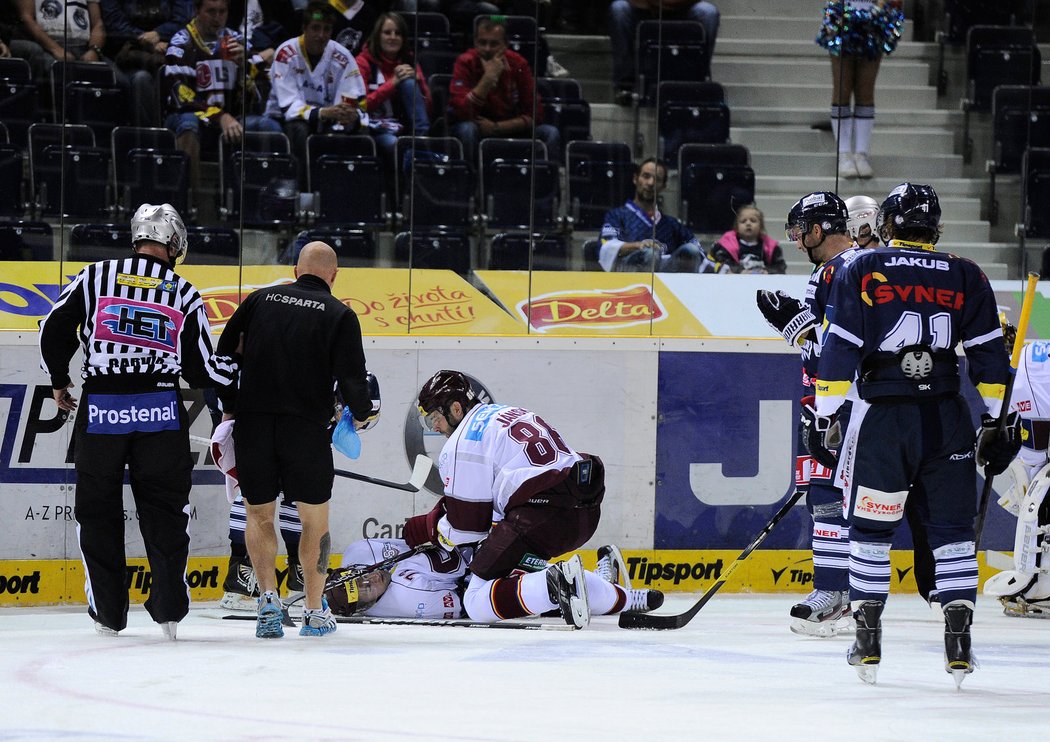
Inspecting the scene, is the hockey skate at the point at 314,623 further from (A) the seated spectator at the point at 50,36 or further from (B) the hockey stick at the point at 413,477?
(A) the seated spectator at the point at 50,36

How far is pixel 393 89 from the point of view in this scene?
6891 mm

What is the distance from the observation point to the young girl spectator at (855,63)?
729cm

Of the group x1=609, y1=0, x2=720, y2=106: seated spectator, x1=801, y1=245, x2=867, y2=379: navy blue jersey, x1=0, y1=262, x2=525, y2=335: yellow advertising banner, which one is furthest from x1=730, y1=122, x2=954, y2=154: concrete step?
x1=801, y1=245, x2=867, y2=379: navy blue jersey

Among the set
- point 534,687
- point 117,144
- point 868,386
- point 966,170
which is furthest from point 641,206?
point 534,687

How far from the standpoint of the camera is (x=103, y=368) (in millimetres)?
4945

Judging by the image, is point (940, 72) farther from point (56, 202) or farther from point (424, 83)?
point (56, 202)

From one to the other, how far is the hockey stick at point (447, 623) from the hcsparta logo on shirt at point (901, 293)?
1.76 metres

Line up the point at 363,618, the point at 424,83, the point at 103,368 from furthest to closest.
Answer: the point at 424,83 → the point at 363,618 → the point at 103,368

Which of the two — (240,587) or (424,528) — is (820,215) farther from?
(240,587)

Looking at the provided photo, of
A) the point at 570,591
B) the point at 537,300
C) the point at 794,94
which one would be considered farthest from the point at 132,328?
the point at 794,94

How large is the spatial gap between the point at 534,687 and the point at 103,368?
1897mm

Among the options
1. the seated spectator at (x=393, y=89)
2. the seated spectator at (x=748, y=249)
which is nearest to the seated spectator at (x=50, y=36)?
the seated spectator at (x=393, y=89)

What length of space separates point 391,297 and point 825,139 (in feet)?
7.59

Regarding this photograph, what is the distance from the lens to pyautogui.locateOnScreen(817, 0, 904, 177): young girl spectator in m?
7.29
